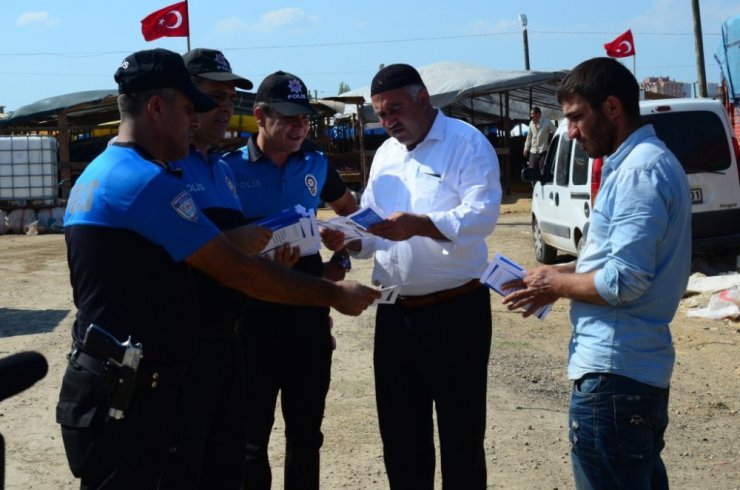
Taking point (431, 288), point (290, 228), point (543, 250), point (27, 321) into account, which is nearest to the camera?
point (290, 228)

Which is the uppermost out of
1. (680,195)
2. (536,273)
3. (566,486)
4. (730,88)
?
(730,88)

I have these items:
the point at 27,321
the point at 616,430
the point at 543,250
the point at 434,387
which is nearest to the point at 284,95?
the point at 434,387

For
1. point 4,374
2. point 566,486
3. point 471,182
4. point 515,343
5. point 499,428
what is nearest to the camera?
point 4,374

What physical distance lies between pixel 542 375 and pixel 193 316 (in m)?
4.73

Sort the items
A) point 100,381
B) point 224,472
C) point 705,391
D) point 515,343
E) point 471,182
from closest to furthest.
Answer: point 100,381 < point 224,472 < point 471,182 < point 705,391 < point 515,343

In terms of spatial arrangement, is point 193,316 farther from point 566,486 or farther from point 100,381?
point 566,486

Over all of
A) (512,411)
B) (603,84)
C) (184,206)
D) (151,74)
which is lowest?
(512,411)

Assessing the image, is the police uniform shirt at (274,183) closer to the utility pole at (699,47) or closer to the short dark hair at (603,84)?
the short dark hair at (603,84)

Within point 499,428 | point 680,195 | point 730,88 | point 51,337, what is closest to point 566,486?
point 499,428

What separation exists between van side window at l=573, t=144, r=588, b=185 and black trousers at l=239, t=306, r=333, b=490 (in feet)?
23.9

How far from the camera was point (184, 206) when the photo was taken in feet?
10.4

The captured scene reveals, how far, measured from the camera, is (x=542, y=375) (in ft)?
24.8

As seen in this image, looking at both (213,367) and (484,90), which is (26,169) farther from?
(213,367)

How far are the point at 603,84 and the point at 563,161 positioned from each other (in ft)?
30.2
